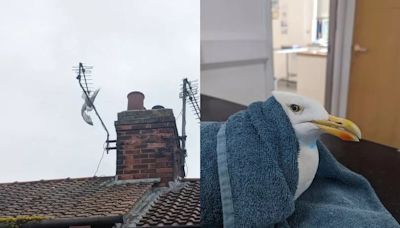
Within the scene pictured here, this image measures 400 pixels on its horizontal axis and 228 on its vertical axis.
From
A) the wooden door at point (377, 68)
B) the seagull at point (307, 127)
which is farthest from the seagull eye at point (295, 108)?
the wooden door at point (377, 68)

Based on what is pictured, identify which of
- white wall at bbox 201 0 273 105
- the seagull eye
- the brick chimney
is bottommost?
the brick chimney

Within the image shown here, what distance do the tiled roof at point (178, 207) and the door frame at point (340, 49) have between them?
17.2 inches

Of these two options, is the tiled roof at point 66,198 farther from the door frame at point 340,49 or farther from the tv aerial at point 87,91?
the door frame at point 340,49

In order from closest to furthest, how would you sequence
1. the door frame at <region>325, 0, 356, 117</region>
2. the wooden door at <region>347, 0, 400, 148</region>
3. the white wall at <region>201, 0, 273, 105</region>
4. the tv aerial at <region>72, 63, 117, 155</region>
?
1. the tv aerial at <region>72, 63, 117, 155</region>
2. the white wall at <region>201, 0, 273, 105</region>
3. the door frame at <region>325, 0, 356, 117</region>
4. the wooden door at <region>347, 0, 400, 148</region>

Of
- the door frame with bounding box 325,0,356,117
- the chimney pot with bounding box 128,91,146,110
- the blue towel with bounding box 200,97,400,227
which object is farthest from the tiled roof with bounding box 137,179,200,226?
the door frame with bounding box 325,0,356,117

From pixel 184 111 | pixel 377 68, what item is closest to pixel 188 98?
pixel 184 111

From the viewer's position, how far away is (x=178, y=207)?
1.38 ft

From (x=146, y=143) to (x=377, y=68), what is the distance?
0.85 meters

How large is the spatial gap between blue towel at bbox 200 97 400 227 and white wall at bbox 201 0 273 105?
0.07 meters

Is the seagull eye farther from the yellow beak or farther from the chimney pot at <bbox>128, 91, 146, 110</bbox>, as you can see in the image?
the chimney pot at <bbox>128, 91, 146, 110</bbox>

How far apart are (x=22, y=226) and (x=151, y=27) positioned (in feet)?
0.88

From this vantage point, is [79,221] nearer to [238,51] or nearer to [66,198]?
[66,198]

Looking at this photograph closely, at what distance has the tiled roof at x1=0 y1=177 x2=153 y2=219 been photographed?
0.38m

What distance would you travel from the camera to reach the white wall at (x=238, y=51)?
0.47m
